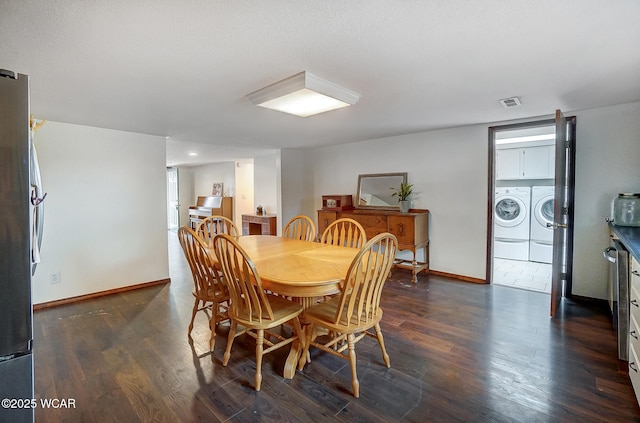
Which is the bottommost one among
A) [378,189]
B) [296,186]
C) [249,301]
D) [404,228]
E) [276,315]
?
[276,315]

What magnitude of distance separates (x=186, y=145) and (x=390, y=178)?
3497 millimetres

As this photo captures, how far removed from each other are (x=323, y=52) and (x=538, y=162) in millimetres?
4775

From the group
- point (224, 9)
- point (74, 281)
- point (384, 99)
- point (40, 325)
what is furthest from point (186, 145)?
point (224, 9)

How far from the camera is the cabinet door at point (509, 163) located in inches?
203

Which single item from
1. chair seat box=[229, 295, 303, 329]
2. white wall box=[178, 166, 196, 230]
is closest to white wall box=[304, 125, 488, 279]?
chair seat box=[229, 295, 303, 329]

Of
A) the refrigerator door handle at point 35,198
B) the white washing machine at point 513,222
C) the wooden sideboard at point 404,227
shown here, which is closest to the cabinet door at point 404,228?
the wooden sideboard at point 404,227

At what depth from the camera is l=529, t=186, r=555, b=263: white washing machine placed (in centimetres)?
486

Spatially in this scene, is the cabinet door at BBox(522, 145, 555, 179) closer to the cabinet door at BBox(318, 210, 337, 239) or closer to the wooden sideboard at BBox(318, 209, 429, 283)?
the wooden sideboard at BBox(318, 209, 429, 283)

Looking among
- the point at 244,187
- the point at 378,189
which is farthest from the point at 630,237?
the point at 244,187

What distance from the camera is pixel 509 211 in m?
5.24

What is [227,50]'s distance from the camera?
171 cm

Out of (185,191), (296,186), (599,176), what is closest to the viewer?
(599,176)

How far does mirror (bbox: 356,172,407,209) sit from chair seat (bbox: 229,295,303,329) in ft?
9.44

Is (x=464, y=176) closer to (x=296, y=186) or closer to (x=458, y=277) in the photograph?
(x=458, y=277)
